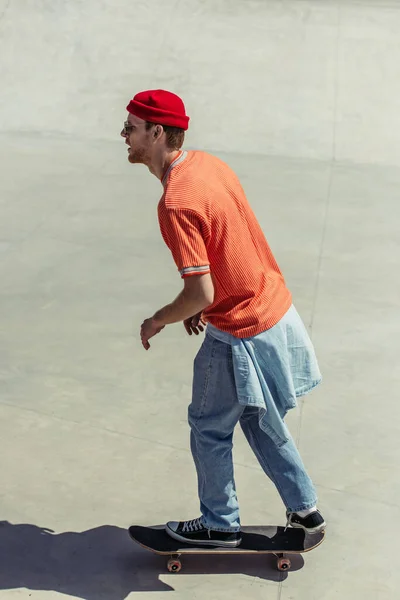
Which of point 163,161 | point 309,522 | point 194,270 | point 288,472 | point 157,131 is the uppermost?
point 157,131

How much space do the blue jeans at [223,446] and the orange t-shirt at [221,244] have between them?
0.51ft

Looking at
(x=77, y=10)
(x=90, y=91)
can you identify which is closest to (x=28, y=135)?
(x=90, y=91)

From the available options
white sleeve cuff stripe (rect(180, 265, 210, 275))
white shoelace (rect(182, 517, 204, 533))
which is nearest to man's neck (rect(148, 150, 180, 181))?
white sleeve cuff stripe (rect(180, 265, 210, 275))

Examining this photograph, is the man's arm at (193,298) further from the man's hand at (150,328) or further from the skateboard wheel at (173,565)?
the skateboard wheel at (173,565)

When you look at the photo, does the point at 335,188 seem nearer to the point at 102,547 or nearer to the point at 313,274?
the point at 313,274

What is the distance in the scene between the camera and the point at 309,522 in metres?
3.57

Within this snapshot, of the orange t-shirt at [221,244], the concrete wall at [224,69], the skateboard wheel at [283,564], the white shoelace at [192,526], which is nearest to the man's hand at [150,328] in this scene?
the orange t-shirt at [221,244]

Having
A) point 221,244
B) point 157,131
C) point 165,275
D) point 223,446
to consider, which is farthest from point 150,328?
point 165,275

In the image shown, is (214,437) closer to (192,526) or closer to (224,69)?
(192,526)

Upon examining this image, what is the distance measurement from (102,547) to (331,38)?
688 centimetres

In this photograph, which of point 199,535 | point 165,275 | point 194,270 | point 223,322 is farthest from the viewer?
point 165,275

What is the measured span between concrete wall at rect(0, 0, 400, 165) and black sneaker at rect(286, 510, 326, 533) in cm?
495

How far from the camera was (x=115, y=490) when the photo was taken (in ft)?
13.2

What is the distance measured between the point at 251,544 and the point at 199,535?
20 centimetres
